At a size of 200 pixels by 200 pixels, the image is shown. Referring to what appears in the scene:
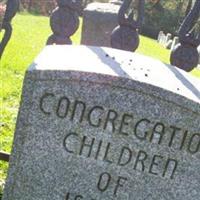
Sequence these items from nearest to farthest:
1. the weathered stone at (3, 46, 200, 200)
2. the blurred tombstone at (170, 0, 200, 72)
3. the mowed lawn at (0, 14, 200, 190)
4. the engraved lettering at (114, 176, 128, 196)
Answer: the weathered stone at (3, 46, 200, 200) → the engraved lettering at (114, 176, 128, 196) → the blurred tombstone at (170, 0, 200, 72) → the mowed lawn at (0, 14, 200, 190)

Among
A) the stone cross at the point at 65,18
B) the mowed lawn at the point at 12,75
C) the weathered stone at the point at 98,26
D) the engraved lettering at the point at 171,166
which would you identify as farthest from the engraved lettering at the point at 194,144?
the weathered stone at the point at 98,26

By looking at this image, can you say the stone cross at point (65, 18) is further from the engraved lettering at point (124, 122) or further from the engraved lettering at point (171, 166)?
the engraved lettering at point (171, 166)

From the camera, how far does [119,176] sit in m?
3.93

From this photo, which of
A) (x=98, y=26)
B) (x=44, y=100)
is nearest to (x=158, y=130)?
(x=44, y=100)

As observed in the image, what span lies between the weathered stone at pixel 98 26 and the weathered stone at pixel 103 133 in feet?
17.0

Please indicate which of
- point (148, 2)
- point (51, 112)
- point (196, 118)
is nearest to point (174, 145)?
point (196, 118)

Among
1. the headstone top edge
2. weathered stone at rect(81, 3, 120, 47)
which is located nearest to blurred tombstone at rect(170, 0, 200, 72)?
the headstone top edge

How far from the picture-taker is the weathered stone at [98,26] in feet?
30.2

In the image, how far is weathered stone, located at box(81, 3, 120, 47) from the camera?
9.19m

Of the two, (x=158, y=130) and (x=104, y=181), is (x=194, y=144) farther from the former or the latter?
(x=104, y=181)

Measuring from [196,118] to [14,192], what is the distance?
4.61 feet

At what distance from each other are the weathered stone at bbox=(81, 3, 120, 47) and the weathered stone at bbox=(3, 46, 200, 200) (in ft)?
17.0

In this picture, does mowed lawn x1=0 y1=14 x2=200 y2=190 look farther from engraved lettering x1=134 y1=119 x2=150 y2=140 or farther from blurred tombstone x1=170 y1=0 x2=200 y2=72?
blurred tombstone x1=170 y1=0 x2=200 y2=72

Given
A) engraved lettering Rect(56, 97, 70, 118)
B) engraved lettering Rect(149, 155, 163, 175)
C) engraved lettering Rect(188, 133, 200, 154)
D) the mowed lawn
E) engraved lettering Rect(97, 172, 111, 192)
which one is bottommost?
the mowed lawn
